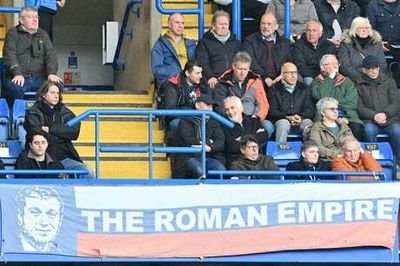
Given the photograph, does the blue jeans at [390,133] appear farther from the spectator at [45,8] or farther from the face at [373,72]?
the spectator at [45,8]

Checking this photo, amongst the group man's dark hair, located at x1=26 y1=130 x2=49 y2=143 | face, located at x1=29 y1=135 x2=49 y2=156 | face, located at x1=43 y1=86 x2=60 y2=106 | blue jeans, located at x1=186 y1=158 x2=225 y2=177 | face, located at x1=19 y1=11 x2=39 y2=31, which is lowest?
blue jeans, located at x1=186 y1=158 x2=225 y2=177

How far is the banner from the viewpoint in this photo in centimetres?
1065

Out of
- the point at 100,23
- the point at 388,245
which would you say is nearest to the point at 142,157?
the point at 388,245

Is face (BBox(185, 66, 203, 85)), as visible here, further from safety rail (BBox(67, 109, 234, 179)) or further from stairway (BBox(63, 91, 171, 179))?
safety rail (BBox(67, 109, 234, 179))

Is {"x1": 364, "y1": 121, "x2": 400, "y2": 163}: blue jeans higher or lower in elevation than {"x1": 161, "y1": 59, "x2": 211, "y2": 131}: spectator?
lower

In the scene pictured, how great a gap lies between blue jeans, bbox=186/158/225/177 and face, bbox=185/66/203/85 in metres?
0.93

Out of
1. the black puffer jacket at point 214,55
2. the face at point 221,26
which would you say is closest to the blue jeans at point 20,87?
the black puffer jacket at point 214,55

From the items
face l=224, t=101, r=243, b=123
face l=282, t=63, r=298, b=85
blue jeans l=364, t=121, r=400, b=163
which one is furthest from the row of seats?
face l=282, t=63, r=298, b=85

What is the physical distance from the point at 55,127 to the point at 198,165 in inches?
51.6

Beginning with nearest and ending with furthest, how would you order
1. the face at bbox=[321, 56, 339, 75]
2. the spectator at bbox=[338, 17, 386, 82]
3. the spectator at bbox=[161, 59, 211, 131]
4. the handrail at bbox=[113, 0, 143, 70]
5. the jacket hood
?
the spectator at bbox=[161, 59, 211, 131] → the face at bbox=[321, 56, 339, 75] → the spectator at bbox=[338, 17, 386, 82] → the jacket hood → the handrail at bbox=[113, 0, 143, 70]

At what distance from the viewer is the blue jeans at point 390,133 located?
12.2 m

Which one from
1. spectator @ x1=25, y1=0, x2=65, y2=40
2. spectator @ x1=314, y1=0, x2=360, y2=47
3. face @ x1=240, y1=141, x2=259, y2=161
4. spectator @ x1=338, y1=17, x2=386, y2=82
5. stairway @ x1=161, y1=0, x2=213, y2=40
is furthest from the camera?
stairway @ x1=161, y1=0, x2=213, y2=40

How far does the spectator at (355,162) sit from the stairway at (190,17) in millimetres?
3050

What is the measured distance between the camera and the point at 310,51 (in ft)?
42.6
